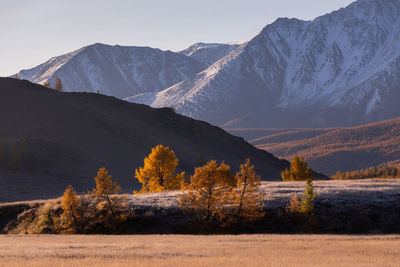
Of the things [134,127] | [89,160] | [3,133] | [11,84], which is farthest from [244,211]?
[11,84]

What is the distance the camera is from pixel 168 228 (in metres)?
53.6

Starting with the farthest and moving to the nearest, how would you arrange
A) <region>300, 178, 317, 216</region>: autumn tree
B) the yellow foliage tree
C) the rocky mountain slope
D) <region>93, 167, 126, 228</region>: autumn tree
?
the rocky mountain slope → <region>93, 167, 126, 228</region>: autumn tree → the yellow foliage tree → <region>300, 178, 317, 216</region>: autumn tree

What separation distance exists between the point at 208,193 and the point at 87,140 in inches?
4090

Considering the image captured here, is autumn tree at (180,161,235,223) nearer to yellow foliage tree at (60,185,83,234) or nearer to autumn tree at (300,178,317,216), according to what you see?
autumn tree at (300,178,317,216)

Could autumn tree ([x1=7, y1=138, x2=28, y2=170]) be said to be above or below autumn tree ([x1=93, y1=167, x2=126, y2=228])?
above

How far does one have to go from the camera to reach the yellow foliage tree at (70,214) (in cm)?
5456

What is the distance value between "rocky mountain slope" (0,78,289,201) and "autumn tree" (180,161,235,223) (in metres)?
52.8

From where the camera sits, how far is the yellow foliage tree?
54562 millimetres

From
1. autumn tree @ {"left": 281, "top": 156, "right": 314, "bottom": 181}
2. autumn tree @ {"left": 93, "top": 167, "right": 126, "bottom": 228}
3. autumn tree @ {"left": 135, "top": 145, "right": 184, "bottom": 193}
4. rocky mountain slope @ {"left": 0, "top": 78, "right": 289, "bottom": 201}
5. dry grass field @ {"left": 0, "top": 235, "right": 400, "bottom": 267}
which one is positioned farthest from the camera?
rocky mountain slope @ {"left": 0, "top": 78, "right": 289, "bottom": 201}

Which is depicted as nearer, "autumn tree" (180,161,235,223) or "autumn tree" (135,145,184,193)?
"autumn tree" (180,161,235,223)

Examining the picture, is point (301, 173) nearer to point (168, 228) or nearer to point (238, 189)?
point (238, 189)

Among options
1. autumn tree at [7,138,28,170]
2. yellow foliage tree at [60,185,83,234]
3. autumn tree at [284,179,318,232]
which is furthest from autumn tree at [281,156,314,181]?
autumn tree at [7,138,28,170]

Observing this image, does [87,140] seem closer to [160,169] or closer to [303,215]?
[160,169]

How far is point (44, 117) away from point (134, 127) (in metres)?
29.4
